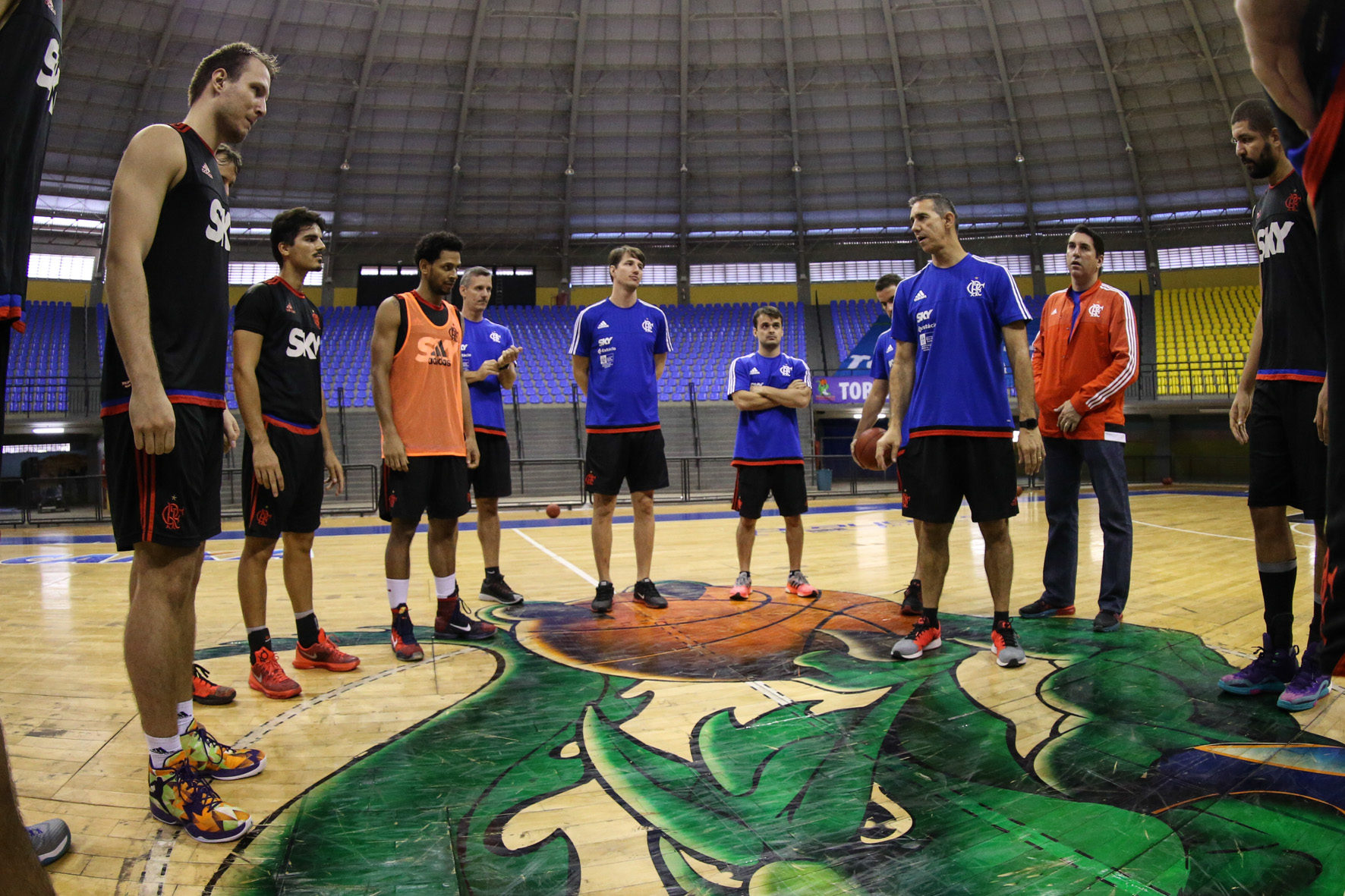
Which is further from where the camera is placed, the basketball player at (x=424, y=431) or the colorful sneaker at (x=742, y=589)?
the colorful sneaker at (x=742, y=589)

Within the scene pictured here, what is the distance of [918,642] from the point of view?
315cm

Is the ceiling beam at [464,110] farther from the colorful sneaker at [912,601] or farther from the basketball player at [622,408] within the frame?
the colorful sneaker at [912,601]

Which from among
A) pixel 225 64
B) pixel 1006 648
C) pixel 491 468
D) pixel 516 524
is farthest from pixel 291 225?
pixel 516 524

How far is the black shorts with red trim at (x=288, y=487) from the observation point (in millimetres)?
3004

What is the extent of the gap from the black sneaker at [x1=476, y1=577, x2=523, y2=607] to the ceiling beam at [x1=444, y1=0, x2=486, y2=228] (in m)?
18.1

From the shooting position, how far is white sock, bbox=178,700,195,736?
2079mm

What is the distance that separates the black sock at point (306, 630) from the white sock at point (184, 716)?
106 cm

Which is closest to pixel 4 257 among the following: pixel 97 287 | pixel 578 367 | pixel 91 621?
pixel 578 367

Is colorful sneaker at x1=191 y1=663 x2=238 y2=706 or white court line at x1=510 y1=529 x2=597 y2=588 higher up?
colorful sneaker at x1=191 y1=663 x2=238 y2=706

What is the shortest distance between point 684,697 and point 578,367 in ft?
8.10

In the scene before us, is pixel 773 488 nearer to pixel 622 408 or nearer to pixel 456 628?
pixel 622 408

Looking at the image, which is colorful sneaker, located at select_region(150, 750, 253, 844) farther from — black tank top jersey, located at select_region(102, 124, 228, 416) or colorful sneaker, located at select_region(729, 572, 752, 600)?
colorful sneaker, located at select_region(729, 572, 752, 600)

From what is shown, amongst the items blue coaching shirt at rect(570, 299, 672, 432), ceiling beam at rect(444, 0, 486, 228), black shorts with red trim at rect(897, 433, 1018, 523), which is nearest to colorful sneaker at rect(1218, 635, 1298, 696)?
black shorts with red trim at rect(897, 433, 1018, 523)

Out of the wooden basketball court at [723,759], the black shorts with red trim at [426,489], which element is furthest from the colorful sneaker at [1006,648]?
the black shorts with red trim at [426,489]
